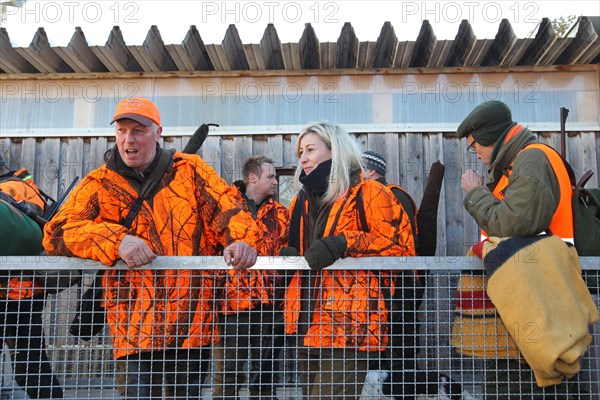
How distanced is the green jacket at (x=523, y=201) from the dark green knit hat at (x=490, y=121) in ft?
1.07

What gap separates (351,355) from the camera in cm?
365

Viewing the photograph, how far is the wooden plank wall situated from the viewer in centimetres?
702

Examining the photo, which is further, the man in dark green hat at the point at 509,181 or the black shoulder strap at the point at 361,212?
the black shoulder strap at the point at 361,212


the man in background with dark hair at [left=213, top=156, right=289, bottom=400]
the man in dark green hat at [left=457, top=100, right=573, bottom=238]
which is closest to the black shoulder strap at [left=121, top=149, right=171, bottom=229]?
the man in background with dark hair at [left=213, top=156, right=289, bottom=400]

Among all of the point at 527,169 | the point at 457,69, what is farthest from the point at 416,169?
the point at 527,169

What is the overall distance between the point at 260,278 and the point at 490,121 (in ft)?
5.60

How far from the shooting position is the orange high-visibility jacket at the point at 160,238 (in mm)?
3596

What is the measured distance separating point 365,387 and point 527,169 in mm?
1509

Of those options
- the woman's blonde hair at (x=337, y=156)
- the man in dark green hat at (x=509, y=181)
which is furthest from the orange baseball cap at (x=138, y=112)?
the man in dark green hat at (x=509, y=181)

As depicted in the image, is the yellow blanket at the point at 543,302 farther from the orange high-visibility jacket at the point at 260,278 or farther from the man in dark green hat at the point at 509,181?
the orange high-visibility jacket at the point at 260,278

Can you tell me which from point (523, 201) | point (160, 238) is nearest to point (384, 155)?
point (523, 201)

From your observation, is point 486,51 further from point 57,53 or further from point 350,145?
point 57,53

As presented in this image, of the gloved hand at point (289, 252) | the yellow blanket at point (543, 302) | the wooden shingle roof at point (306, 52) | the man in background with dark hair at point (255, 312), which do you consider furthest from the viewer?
the wooden shingle roof at point (306, 52)

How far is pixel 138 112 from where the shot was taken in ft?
13.2
